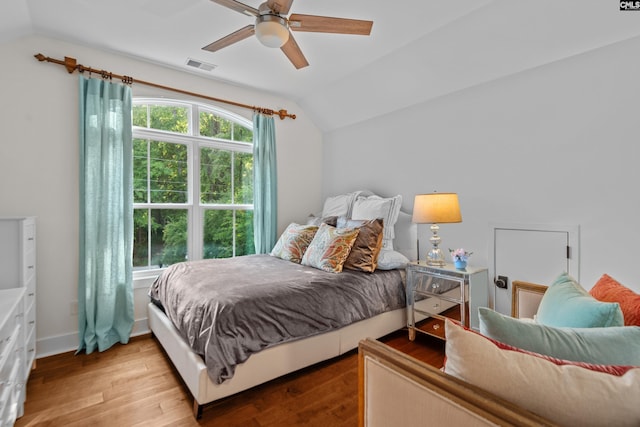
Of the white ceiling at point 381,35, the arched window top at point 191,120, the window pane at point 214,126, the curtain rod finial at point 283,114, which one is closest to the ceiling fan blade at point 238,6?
the white ceiling at point 381,35

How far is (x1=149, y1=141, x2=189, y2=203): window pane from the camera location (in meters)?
3.08

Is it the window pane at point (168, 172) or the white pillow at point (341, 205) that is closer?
the window pane at point (168, 172)

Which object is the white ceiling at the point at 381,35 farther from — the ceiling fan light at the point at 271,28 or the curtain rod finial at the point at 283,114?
the curtain rod finial at the point at 283,114

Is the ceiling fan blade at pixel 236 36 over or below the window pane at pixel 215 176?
over

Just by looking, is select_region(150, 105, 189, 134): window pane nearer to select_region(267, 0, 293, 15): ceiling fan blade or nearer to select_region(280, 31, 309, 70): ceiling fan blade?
select_region(280, 31, 309, 70): ceiling fan blade

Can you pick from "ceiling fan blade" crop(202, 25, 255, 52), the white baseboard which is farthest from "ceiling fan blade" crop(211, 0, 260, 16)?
the white baseboard

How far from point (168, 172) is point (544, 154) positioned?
3.46 meters

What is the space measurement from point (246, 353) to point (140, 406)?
2.47 ft

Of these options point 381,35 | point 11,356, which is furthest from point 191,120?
point 11,356

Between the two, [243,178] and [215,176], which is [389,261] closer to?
[243,178]

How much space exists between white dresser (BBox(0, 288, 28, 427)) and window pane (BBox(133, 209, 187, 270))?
1200mm

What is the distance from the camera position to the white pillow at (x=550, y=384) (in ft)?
1.97

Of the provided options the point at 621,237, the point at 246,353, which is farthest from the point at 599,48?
the point at 246,353

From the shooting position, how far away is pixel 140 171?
300 centimetres
